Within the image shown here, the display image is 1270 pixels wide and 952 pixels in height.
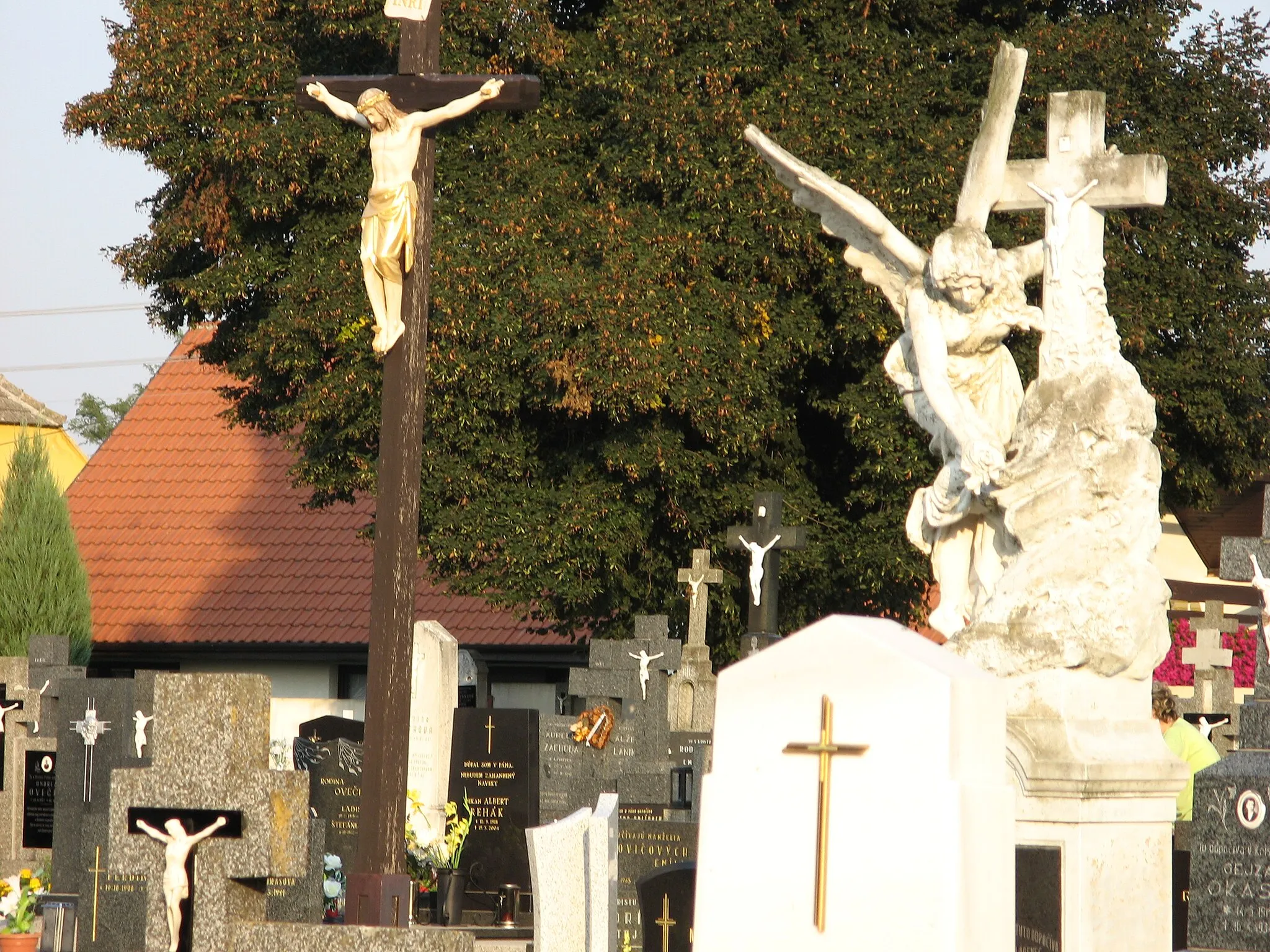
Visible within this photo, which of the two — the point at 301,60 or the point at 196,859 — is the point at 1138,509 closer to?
the point at 196,859

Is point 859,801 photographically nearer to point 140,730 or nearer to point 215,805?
point 215,805

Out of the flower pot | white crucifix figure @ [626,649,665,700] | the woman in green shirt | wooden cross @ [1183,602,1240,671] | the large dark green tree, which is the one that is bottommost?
the flower pot

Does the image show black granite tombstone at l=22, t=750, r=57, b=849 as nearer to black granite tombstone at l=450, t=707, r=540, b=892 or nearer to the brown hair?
black granite tombstone at l=450, t=707, r=540, b=892

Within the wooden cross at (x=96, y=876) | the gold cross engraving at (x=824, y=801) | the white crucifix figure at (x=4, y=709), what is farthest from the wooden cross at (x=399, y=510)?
the white crucifix figure at (x=4, y=709)

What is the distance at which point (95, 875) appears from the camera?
10922mm

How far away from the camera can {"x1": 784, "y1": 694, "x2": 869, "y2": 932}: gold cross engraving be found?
14.4 feet

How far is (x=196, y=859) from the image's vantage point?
6.62 m

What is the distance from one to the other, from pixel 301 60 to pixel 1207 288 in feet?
28.7

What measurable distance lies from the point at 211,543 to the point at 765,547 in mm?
14223

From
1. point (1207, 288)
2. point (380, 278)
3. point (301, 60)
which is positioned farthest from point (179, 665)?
point (380, 278)

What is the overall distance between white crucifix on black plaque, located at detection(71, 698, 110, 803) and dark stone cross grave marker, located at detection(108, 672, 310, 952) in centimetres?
844

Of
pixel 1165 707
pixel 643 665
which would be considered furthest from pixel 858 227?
pixel 643 665

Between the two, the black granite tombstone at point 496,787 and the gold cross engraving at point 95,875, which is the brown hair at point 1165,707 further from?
the gold cross engraving at point 95,875

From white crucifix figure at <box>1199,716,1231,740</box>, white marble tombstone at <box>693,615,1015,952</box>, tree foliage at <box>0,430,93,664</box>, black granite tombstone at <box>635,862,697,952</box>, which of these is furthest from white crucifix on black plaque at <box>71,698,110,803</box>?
white marble tombstone at <box>693,615,1015,952</box>
